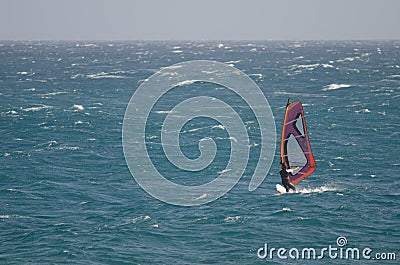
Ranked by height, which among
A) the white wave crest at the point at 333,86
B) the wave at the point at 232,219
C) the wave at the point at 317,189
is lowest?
the wave at the point at 232,219

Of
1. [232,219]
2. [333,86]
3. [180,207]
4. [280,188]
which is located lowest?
[232,219]

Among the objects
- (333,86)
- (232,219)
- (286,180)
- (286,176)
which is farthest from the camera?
(333,86)

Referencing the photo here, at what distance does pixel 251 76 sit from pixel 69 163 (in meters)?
105

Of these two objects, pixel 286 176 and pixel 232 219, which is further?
pixel 286 176

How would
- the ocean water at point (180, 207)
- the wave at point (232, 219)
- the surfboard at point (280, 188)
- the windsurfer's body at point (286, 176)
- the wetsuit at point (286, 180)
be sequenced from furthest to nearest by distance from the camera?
1. the surfboard at point (280, 188)
2. the wetsuit at point (286, 180)
3. the windsurfer's body at point (286, 176)
4. the wave at point (232, 219)
5. the ocean water at point (180, 207)

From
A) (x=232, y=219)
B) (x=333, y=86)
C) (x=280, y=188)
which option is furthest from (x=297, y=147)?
(x=333, y=86)

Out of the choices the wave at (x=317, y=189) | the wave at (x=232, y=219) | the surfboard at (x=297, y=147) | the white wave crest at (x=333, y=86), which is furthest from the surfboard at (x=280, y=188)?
the white wave crest at (x=333, y=86)

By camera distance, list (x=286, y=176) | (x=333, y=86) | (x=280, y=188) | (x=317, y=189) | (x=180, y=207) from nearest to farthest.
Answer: (x=286, y=176) → (x=180, y=207) → (x=280, y=188) → (x=317, y=189) → (x=333, y=86)

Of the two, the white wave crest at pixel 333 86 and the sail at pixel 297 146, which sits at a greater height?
the white wave crest at pixel 333 86

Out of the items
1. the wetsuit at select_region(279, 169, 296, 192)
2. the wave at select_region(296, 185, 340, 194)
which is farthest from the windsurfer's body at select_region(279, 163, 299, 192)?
the wave at select_region(296, 185, 340, 194)

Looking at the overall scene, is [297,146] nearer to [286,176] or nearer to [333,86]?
[286,176]

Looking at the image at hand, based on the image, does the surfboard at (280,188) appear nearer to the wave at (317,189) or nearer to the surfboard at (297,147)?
the wave at (317,189)

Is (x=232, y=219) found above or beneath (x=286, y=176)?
beneath

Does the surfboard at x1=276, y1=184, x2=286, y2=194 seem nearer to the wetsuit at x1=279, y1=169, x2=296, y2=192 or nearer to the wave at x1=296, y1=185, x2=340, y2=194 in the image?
the wetsuit at x1=279, y1=169, x2=296, y2=192
